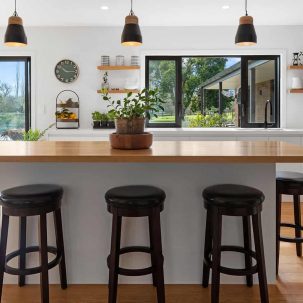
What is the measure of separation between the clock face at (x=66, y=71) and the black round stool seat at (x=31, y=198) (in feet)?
11.6

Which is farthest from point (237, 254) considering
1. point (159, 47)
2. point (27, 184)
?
point (159, 47)

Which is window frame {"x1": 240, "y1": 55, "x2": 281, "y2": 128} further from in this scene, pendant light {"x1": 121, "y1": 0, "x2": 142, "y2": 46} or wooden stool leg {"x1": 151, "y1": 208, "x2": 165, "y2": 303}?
wooden stool leg {"x1": 151, "y1": 208, "x2": 165, "y2": 303}

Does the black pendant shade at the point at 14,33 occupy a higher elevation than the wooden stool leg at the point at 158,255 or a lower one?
higher

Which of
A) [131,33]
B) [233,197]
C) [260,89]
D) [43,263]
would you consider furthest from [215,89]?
[43,263]

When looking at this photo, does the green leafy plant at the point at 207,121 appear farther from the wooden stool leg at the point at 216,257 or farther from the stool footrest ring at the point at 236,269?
the wooden stool leg at the point at 216,257

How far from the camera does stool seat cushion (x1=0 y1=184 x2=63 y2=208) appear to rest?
2.02m

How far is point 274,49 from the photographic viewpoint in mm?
5367

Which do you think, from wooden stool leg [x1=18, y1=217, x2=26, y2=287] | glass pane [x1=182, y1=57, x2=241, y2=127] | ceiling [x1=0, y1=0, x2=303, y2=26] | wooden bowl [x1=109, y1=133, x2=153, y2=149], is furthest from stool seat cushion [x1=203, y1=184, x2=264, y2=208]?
glass pane [x1=182, y1=57, x2=241, y2=127]

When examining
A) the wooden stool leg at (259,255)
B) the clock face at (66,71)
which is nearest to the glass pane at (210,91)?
the clock face at (66,71)

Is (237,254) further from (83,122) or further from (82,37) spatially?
(82,37)

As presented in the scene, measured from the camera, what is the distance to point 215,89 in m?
5.71

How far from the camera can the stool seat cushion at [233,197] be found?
6.61 feet

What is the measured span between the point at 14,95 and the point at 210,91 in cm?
309

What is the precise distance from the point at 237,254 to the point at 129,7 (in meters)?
3.35
